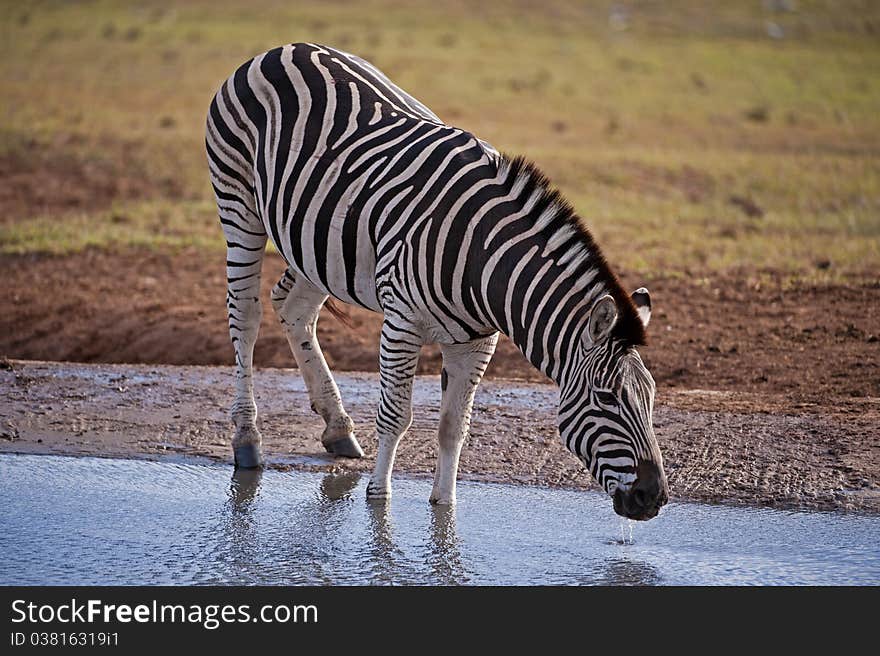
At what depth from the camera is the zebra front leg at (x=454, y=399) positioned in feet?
19.8

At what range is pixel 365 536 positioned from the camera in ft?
18.8

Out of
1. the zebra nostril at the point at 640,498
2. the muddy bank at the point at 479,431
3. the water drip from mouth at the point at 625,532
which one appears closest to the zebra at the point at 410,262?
the zebra nostril at the point at 640,498

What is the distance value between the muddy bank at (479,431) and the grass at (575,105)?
4.47 meters

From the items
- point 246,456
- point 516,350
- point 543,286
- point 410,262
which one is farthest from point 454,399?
point 516,350

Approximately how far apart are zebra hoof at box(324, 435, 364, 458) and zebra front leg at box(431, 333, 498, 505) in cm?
92

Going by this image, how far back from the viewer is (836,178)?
18188 millimetres

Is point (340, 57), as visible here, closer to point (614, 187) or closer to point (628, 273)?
point (628, 273)

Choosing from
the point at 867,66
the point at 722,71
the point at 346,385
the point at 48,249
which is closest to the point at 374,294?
the point at 346,385

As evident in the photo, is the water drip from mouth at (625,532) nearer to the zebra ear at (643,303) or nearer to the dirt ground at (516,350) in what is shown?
the zebra ear at (643,303)

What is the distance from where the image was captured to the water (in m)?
5.25

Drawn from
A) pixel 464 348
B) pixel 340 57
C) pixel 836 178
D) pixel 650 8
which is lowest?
pixel 464 348

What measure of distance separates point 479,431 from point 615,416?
242cm

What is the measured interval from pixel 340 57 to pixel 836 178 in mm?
12940

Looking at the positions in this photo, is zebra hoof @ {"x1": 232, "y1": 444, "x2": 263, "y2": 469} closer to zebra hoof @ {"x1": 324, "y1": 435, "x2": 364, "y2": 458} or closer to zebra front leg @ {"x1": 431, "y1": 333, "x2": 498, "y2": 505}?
zebra hoof @ {"x1": 324, "y1": 435, "x2": 364, "y2": 458}
